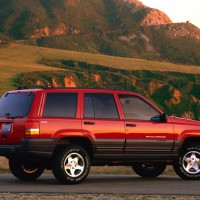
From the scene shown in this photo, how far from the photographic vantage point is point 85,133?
12.5 m

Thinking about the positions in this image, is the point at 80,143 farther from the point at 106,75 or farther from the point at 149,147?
the point at 106,75

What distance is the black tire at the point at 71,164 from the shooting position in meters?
12.2

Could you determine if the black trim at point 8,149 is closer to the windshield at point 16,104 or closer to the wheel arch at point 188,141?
the windshield at point 16,104

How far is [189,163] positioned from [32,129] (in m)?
3.79

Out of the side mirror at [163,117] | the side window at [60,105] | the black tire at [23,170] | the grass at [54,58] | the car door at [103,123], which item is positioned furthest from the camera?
the grass at [54,58]

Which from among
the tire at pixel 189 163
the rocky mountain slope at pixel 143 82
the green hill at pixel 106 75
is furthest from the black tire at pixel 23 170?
the rocky mountain slope at pixel 143 82

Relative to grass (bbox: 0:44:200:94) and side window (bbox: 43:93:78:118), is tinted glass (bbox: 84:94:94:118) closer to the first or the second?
side window (bbox: 43:93:78:118)

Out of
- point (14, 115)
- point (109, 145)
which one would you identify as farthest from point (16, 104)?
point (109, 145)

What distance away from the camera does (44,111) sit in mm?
12281

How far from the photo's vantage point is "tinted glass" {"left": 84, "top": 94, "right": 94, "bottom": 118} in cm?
1270

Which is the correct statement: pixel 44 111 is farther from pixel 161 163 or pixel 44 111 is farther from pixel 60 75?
pixel 60 75

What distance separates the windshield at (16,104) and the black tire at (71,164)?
1.02 metres

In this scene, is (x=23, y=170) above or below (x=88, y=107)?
below

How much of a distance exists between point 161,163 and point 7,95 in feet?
11.5
